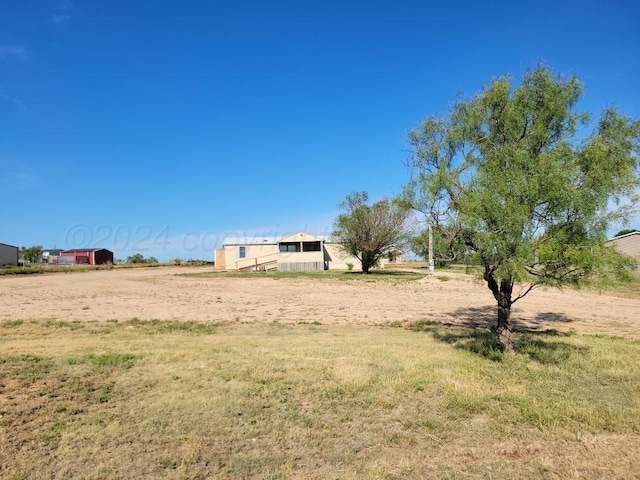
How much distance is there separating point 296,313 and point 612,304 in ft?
43.2

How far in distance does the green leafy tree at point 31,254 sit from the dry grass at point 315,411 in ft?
310

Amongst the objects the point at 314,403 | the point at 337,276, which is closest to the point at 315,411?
the point at 314,403

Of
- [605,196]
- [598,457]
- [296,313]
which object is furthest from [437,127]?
[296,313]

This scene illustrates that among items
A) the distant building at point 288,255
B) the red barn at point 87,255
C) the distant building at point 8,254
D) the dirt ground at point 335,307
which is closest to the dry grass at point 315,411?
the dirt ground at point 335,307

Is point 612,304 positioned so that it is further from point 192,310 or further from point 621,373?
point 192,310

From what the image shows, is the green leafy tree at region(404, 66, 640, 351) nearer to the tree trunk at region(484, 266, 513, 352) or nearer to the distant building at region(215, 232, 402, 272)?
the tree trunk at region(484, 266, 513, 352)

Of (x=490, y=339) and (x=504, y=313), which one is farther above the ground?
(x=504, y=313)

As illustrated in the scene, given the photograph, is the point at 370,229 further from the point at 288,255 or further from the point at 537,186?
the point at 537,186

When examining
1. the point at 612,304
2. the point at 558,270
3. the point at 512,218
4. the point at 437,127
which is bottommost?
the point at 612,304

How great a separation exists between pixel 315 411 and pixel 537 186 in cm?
498

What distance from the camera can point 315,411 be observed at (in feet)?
18.0

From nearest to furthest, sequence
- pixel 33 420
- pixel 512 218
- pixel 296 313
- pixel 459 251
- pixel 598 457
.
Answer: pixel 598 457 → pixel 33 420 → pixel 512 218 → pixel 459 251 → pixel 296 313

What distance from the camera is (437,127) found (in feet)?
31.2

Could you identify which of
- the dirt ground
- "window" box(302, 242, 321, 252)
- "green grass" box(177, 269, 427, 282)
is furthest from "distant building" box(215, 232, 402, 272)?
the dirt ground
